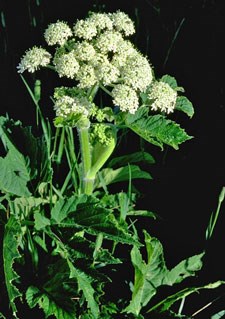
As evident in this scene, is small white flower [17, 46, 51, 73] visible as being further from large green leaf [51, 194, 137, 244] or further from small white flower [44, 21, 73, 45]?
large green leaf [51, 194, 137, 244]

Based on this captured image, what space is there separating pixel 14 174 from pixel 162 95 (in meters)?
0.74

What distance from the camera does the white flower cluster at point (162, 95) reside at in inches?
88.2

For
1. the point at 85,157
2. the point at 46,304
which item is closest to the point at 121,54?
the point at 85,157

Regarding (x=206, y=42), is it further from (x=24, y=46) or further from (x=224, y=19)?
(x=24, y=46)

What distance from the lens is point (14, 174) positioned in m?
2.48

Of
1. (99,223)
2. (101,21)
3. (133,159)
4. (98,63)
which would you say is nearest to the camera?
(99,223)

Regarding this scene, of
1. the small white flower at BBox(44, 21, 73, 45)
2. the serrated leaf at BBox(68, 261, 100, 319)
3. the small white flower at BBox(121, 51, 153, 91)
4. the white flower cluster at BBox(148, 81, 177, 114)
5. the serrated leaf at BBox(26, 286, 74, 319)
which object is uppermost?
the small white flower at BBox(44, 21, 73, 45)

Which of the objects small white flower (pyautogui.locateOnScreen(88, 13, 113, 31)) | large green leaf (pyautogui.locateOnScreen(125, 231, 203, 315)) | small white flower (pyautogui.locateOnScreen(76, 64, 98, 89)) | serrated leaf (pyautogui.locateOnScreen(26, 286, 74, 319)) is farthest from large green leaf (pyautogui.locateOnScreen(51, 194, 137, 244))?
small white flower (pyautogui.locateOnScreen(88, 13, 113, 31))

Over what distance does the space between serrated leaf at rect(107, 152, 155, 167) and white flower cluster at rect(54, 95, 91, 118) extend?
618 millimetres

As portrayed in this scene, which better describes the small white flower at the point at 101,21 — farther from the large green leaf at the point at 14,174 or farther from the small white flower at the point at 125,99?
the large green leaf at the point at 14,174

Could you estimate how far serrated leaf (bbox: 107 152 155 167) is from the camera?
2.72 meters

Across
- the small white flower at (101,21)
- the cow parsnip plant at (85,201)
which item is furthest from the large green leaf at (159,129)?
the small white flower at (101,21)

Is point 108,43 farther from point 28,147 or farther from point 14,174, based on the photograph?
point 14,174

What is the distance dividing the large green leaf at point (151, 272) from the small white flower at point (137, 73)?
580 millimetres
